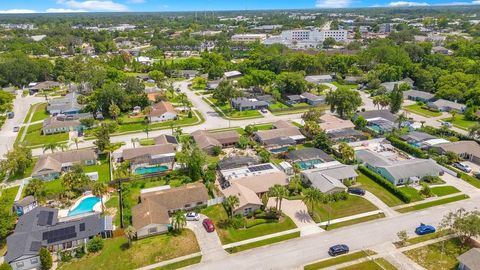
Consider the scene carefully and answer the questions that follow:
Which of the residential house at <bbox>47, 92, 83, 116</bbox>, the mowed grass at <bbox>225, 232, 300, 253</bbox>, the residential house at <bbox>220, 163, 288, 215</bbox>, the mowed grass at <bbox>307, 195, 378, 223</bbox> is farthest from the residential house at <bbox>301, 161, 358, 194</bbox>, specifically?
the residential house at <bbox>47, 92, 83, 116</bbox>

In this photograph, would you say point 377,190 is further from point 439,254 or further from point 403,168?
point 439,254

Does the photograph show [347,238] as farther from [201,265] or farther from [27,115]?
[27,115]

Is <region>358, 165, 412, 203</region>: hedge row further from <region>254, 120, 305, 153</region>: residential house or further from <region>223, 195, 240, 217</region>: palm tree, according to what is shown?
<region>223, 195, 240, 217</region>: palm tree

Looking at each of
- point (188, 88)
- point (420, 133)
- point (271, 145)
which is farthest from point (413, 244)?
point (188, 88)

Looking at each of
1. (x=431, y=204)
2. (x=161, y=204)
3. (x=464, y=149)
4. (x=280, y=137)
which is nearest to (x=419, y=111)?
(x=464, y=149)

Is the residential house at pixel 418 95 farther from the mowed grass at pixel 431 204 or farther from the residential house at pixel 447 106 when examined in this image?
the mowed grass at pixel 431 204

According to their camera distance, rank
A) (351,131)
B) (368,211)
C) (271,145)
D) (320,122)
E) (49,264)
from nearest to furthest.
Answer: (49,264), (368,211), (271,145), (351,131), (320,122)

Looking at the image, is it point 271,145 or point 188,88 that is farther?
point 188,88
